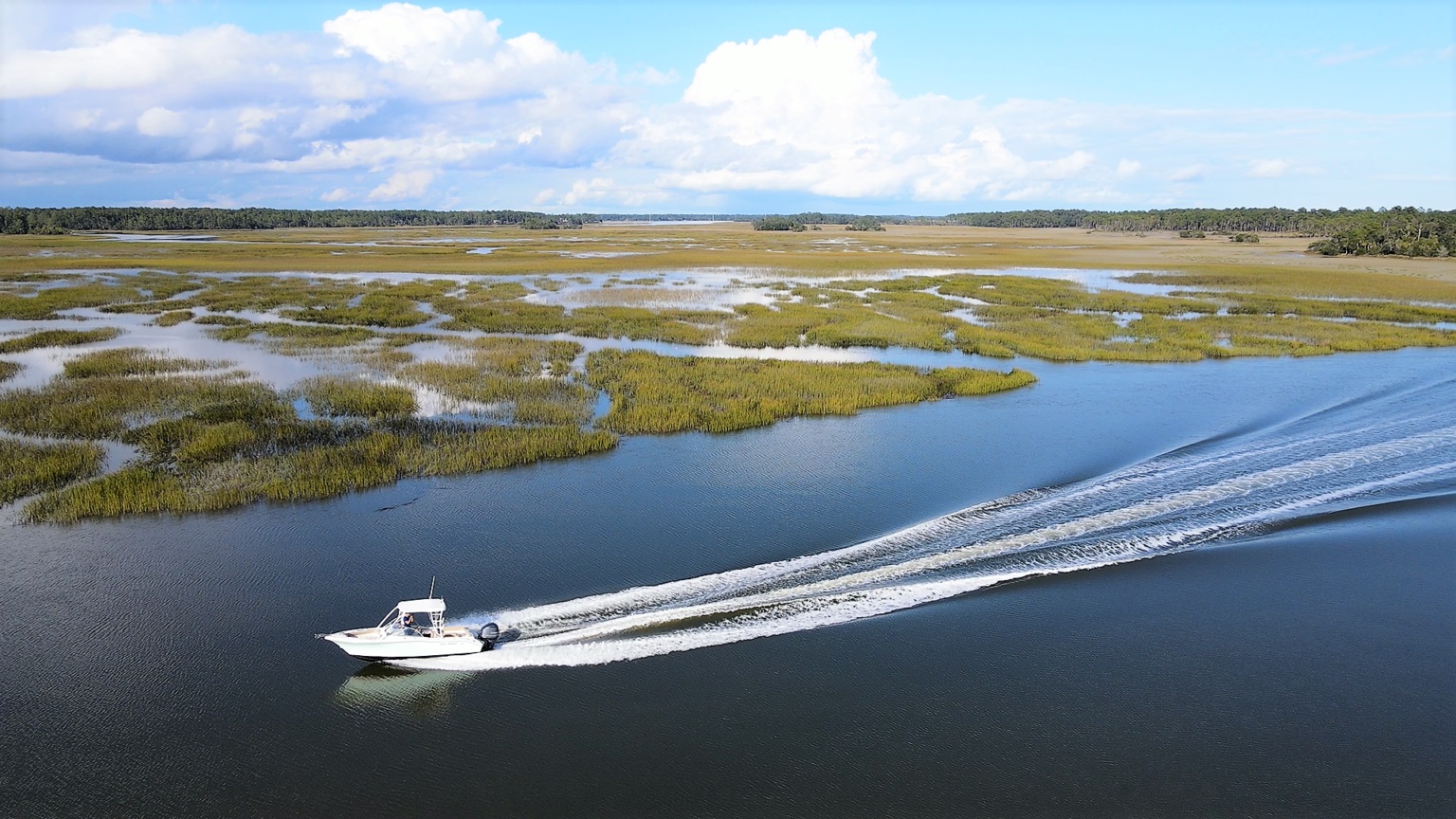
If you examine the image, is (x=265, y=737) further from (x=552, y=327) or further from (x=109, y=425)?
(x=552, y=327)

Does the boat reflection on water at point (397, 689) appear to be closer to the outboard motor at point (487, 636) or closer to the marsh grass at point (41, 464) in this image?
the outboard motor at point (487, 636)

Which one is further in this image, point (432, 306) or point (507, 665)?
point (432, 306)

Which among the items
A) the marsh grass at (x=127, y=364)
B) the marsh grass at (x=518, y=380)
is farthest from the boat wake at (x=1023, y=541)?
the marsh grass at (x=127, y=364)

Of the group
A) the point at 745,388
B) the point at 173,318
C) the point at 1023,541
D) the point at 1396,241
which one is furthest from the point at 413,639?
the point at 1396,241

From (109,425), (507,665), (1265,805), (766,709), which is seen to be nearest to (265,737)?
(507,665)

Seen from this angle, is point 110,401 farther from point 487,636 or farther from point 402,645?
point 487,636

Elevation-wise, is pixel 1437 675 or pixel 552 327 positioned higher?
pixel 552 327
